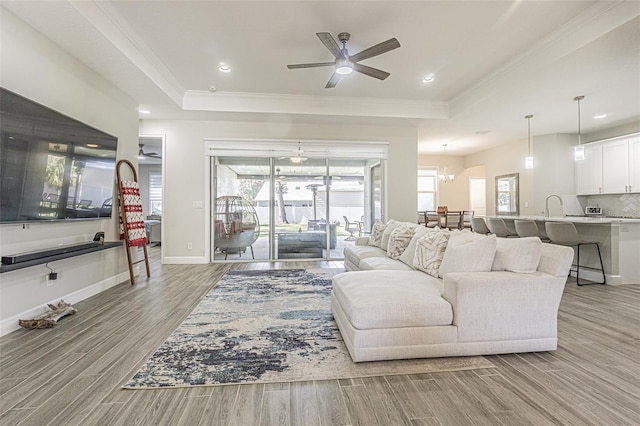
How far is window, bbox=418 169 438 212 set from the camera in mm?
9508

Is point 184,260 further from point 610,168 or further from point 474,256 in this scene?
point 610,168

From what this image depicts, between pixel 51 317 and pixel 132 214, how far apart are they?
1.96 m

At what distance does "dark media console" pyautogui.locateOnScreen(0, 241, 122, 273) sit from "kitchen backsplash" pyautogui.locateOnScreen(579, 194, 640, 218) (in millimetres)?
9466

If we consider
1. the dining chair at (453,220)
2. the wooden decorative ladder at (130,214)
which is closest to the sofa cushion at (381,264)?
the wooden decorative ladder at (130,214)

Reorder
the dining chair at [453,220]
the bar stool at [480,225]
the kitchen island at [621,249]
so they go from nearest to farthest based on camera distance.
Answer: the kitchen island at [621,249] < the bar stool at [480,225] < the dining chair at [453,220]

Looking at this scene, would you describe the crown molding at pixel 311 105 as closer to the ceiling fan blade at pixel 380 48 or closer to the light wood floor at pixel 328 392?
the ceiling fan blade at pixel 380 48

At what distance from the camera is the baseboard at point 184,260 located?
18.4 feet

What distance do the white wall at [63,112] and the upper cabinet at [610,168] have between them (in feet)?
30.3

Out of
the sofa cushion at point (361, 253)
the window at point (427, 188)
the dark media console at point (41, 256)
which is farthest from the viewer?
the window at point (427, 188)

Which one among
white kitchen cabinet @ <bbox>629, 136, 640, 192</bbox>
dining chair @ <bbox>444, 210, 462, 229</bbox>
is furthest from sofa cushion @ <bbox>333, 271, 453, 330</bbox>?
white kitchen cabinet @ <bbox>629, 136, 640, 192</bbox>

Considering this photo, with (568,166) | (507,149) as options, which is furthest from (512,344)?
(507,149)

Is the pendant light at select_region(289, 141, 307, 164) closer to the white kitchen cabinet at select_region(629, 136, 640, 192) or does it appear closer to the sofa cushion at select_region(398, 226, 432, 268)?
the sofa cushion at select_region(398, 226, 432, 268)

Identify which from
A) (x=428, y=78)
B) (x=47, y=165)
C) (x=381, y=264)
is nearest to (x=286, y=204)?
(x=381, y=264)

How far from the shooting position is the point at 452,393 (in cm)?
171
